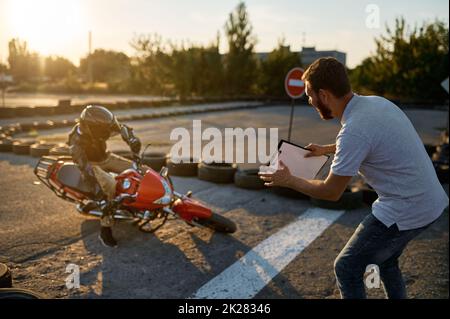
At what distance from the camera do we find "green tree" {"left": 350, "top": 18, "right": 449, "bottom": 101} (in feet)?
70.6

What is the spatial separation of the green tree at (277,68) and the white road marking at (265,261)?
38.8 m

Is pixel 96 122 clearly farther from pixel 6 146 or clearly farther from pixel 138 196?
pixel 6 146

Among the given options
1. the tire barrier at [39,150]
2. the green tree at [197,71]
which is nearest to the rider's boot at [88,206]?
the tire barrier at [39,150]

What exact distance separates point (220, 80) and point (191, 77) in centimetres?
544

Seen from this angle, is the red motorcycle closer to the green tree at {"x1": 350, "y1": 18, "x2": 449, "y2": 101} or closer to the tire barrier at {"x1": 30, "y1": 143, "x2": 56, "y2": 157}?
the tire barrier at {"x1": 30, "y1": 143, "x2": 56, "y2": 157}

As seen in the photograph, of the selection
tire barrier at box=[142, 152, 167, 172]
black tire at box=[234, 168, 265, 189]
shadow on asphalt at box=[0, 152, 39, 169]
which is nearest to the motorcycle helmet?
black tire at box=[234, 168, 265, 189]

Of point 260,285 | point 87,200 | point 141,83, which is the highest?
point 141,83

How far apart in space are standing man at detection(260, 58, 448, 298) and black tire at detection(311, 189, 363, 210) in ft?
12.6

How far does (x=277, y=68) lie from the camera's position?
44094mm

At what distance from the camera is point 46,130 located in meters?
15.2

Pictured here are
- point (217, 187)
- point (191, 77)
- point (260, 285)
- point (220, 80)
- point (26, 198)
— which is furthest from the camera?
point (220, 80)
